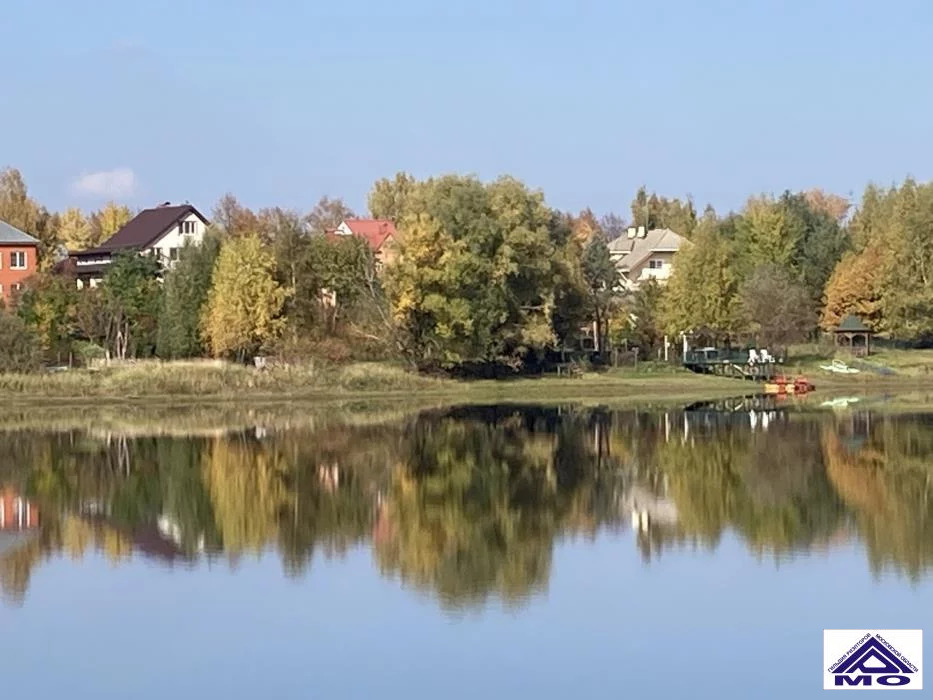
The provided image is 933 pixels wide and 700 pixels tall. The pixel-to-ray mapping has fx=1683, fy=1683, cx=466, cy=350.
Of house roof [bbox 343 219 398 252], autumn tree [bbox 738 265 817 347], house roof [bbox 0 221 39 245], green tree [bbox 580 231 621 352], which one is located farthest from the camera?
house roof [bbox 343 219 398 252]

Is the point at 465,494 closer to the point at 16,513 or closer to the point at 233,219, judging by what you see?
the point at 16,513

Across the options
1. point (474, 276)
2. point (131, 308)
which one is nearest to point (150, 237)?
point (131, 308)

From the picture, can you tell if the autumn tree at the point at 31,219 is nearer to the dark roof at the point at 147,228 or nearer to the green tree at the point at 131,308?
the dark roof at the point at 147,228

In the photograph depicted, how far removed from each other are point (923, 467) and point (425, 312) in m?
33.0

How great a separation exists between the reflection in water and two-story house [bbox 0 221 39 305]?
3853 cm

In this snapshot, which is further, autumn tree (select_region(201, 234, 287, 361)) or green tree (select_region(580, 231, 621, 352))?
green tree (select_region(580, 231, 621, 352))

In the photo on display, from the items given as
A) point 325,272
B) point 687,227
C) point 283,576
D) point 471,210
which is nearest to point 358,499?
point 283,576

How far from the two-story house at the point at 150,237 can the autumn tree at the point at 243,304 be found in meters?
22.9

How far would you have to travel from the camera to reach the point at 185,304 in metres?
71.4

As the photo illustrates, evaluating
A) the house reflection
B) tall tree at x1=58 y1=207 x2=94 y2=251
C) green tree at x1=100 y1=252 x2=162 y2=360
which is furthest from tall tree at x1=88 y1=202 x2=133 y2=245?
the house reflection

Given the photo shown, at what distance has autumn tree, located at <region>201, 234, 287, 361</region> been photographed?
6794cm

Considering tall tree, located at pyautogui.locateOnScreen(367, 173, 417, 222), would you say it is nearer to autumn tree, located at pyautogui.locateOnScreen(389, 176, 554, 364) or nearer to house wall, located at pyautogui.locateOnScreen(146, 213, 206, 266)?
house wall, located at pyautogui.locateOnScreen(146, 213, 206, 266)

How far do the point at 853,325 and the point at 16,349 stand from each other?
3777 centimetres

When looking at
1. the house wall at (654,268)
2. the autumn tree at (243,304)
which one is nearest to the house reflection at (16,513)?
the autumn tree at (243,304)
